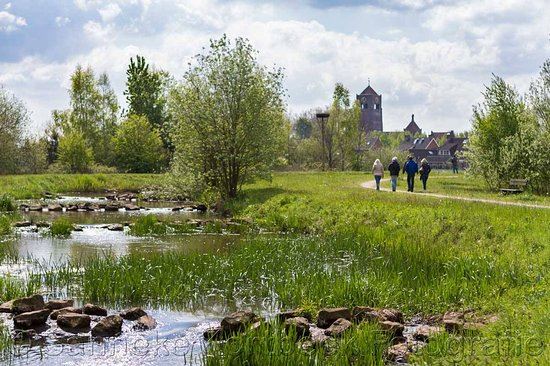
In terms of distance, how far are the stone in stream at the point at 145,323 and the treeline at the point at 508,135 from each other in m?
A: 30.6

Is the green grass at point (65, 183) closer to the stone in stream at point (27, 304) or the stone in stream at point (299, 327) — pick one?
the stone in stream at point (27, 304)

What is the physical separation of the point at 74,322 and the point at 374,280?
613cm

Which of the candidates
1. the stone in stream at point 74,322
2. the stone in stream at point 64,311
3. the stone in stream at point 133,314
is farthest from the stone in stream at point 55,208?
the stone in stream at point 74,322

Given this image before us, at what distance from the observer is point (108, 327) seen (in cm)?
1112

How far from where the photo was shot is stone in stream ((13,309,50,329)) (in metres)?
11.3

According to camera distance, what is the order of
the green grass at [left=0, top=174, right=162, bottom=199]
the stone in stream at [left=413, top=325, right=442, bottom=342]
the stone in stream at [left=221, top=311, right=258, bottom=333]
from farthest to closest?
the green grass at [left=0, top=174, right=162, bottom=199], the stone in stream at [left=221, top=311, right=258, bottom=333], the stone in stream at [left=413, top=325, right=442, bottom=342]

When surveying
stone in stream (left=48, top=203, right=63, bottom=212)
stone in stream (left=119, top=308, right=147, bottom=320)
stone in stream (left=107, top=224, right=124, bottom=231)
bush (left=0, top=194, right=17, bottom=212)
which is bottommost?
stone in stream (left=119, top=308, right=147, bottom=320)

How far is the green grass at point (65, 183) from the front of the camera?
4619 cm

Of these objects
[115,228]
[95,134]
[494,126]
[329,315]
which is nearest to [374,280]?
[329,315]

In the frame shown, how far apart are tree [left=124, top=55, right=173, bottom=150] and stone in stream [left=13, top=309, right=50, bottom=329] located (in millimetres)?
76848

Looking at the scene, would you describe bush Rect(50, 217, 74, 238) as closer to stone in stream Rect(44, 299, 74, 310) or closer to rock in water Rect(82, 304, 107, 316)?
stone in stream Rect(44, 299, 74, 310)

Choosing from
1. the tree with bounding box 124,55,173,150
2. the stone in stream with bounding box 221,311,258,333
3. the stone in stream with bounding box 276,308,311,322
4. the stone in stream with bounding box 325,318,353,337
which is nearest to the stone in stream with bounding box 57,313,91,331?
the stone in stream with bounding box 221,311,258,333

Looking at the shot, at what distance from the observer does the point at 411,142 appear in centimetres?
18188

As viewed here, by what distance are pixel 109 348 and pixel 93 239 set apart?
44.1 ft
